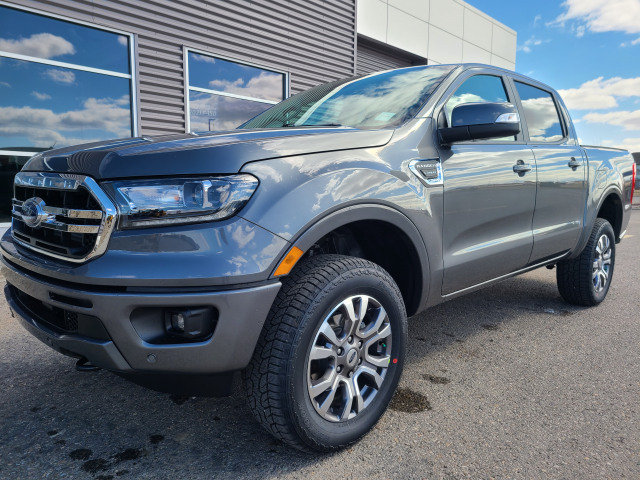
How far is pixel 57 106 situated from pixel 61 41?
2.61 ft

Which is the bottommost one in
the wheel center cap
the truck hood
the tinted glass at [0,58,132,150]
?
the wheel center cap

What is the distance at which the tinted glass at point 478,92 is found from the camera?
2631mm

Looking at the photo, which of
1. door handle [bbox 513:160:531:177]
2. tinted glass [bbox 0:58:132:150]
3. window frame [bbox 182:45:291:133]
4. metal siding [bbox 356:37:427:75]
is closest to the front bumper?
door handle [bbox 513:160:531:177]

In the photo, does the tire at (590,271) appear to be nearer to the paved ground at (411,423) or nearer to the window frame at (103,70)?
the paved ground at (411,423)

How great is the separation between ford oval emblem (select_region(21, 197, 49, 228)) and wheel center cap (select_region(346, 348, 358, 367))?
1.26 meters

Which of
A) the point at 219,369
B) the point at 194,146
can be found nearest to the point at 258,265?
the point at 219,369

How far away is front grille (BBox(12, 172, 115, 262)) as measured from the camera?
1.60 meters

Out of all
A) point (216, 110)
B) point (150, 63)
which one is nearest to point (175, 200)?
point (150, 63)

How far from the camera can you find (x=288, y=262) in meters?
1.69

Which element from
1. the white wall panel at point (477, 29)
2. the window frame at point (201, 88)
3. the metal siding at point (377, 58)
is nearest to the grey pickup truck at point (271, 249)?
the window frame at point (201, 88)

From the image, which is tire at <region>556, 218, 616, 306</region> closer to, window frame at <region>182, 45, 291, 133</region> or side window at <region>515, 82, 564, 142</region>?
side window at <region>515, 82, 564, 142</region>

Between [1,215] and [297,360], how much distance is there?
5529 mm

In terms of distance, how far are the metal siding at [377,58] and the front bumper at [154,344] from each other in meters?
10.1

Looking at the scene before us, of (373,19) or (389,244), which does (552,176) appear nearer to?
(389,244)
